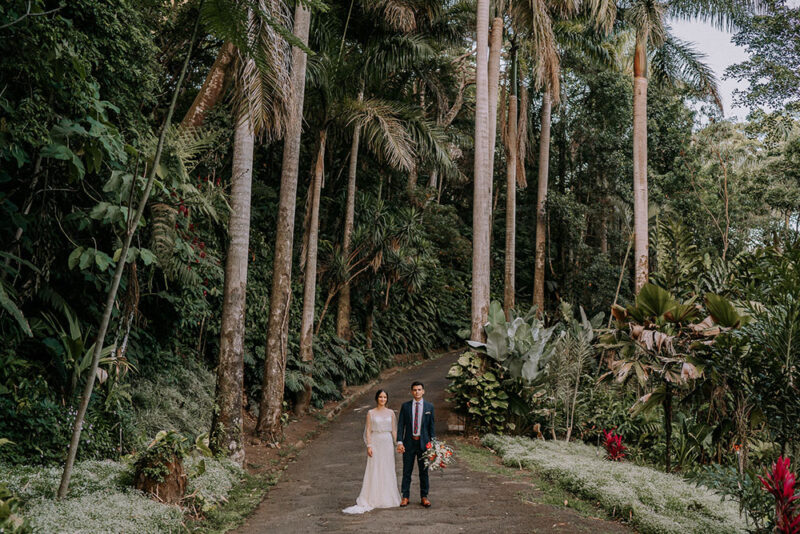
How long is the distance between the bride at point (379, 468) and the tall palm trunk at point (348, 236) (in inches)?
365

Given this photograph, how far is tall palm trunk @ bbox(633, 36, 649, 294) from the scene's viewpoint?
14.0m

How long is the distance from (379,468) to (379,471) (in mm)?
31

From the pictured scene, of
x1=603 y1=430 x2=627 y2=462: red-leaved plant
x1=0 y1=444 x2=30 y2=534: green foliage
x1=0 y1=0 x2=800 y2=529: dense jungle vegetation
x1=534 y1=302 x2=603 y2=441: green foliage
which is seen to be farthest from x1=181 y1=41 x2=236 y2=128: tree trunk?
x1=603 y1=430 x2=627 y2=462: red-leaved plant

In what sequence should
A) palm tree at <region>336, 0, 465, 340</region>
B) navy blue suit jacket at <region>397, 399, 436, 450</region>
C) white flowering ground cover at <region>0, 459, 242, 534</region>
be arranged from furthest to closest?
palm tree at <region>336, 0, 465, 340</region> → navy blue suit jacket at <region>397, 399, 436, 450</region> → white flowering ground cover at <region>0, 459, 242, 534</region>

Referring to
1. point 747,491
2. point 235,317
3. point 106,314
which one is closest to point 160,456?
point 106,314

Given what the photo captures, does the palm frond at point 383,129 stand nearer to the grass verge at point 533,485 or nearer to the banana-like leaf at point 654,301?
the banana-like leaf at point 654,301

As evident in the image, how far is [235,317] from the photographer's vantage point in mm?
8633

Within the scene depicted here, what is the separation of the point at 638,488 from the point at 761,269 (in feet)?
9.64

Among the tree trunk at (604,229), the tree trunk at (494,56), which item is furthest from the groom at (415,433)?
the tree trunk at (604,229)

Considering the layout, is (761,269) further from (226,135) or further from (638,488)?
(226,135)

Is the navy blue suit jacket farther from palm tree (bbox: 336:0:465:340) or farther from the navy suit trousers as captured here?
palm tree (bbox: 336:0:465:340)

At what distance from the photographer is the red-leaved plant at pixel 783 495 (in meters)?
4.67

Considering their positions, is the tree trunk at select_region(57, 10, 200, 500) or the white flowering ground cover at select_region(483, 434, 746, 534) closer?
the tree trunk at select_region(57, 10, 200, 500)

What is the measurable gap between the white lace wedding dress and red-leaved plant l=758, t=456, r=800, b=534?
11.6 ft
